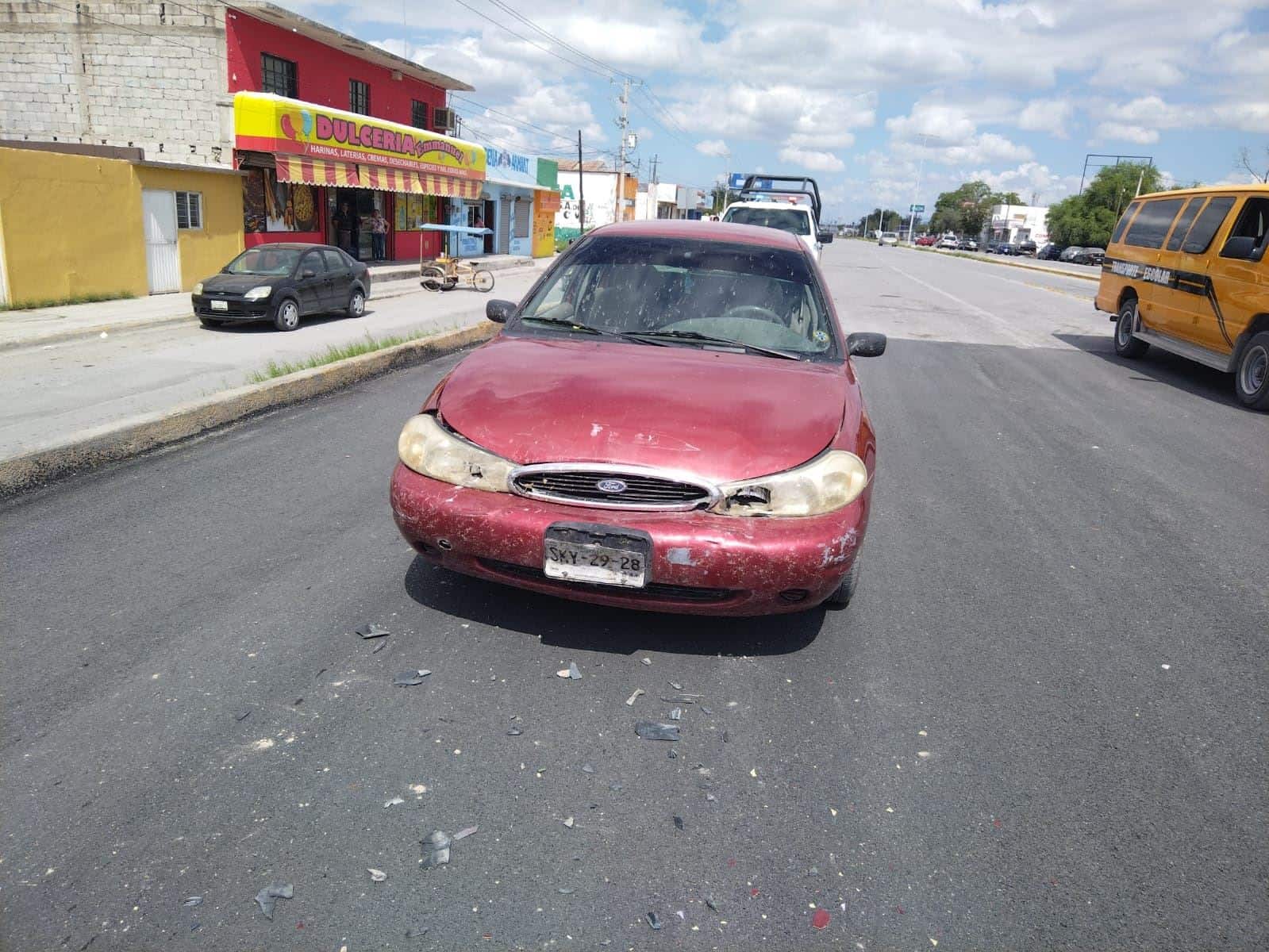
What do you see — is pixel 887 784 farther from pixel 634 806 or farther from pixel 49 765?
pixel 49 765

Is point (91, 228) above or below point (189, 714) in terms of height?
above

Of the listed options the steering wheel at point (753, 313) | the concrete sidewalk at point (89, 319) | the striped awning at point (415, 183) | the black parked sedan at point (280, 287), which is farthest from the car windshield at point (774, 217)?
the steering wheel at point (753, 313)

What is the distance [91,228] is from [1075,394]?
57.8 ft

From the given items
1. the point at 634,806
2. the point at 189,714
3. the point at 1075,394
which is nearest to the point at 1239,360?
the point at 1075,394

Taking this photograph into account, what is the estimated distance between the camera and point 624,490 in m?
3.23

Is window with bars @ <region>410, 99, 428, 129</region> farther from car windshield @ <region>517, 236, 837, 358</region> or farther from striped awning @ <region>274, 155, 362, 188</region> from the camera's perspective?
car windshield @ <region>517, 236, 837, 358</region>

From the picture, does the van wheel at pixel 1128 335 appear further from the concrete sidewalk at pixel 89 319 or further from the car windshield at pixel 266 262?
the concrete sidewalk at pixel 89 319

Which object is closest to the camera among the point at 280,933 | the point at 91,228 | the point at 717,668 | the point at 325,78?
the point at 280,933

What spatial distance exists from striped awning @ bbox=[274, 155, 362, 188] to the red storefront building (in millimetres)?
31

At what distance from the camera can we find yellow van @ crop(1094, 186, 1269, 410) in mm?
9688

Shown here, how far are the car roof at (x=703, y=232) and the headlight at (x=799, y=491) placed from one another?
2113mm

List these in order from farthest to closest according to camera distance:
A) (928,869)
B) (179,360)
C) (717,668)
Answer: (179,360) → (717,668) → (928,869)

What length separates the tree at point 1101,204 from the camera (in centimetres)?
7962

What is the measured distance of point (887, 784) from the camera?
2834 mm
